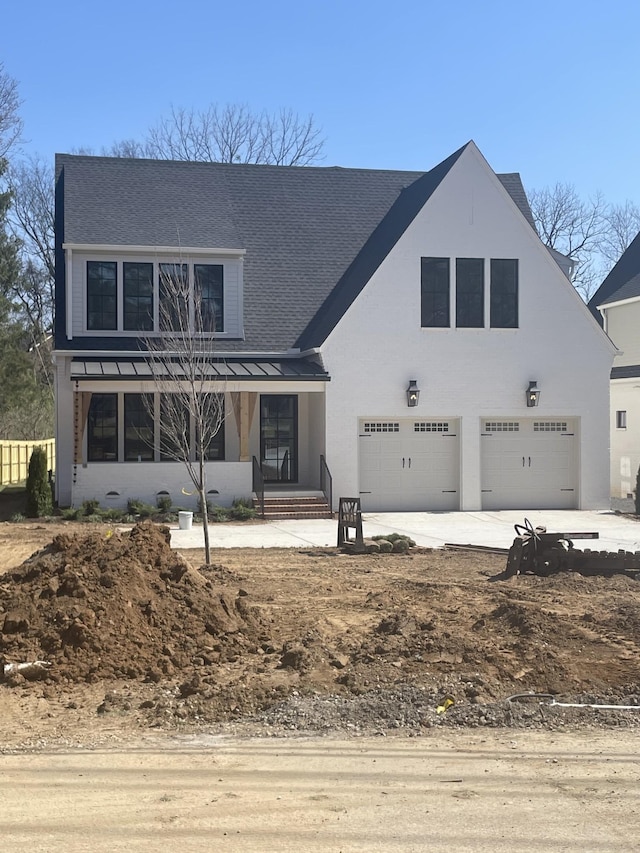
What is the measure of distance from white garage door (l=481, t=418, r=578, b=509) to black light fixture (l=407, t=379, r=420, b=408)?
2.11 meters

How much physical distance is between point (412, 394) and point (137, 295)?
7605mm

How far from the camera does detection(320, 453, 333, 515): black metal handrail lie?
24.2 m

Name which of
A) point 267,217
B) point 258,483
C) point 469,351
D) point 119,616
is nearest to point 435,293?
point 469,351

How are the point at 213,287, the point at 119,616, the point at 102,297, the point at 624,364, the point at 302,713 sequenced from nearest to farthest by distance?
1. the point at 302,713
2. the point at 119,616
3. the point at 102,297
4. the point at 213,287
5. the point at 624,364

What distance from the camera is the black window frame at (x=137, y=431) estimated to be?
2489cm

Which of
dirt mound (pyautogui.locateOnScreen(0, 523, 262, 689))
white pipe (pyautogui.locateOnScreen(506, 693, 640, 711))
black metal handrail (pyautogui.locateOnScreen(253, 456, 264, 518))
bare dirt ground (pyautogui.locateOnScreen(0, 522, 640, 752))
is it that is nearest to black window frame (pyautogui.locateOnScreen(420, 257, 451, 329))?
black metal handrail (pyautogui.locateOnScreen(253, 456, 264, 518))

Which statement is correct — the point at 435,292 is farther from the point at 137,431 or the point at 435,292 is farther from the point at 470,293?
the point at 137,431

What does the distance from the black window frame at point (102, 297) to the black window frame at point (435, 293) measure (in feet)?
26.1

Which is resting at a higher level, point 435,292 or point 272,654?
point 435,292

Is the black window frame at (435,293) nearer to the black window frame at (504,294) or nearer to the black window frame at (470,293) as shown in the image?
the black window frame at (470,293)

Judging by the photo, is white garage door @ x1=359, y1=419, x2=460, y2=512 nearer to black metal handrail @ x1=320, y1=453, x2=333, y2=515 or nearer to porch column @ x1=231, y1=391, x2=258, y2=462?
black metal handrail @ x1=320, y1=453, x2=333, y2=515

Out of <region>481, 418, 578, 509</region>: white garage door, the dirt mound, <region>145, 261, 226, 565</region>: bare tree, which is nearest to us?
the dirt mound

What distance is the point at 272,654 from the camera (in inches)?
381

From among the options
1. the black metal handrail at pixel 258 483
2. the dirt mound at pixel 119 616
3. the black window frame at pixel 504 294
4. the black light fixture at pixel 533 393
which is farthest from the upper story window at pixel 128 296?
the dirt mound at pixel 119 616
